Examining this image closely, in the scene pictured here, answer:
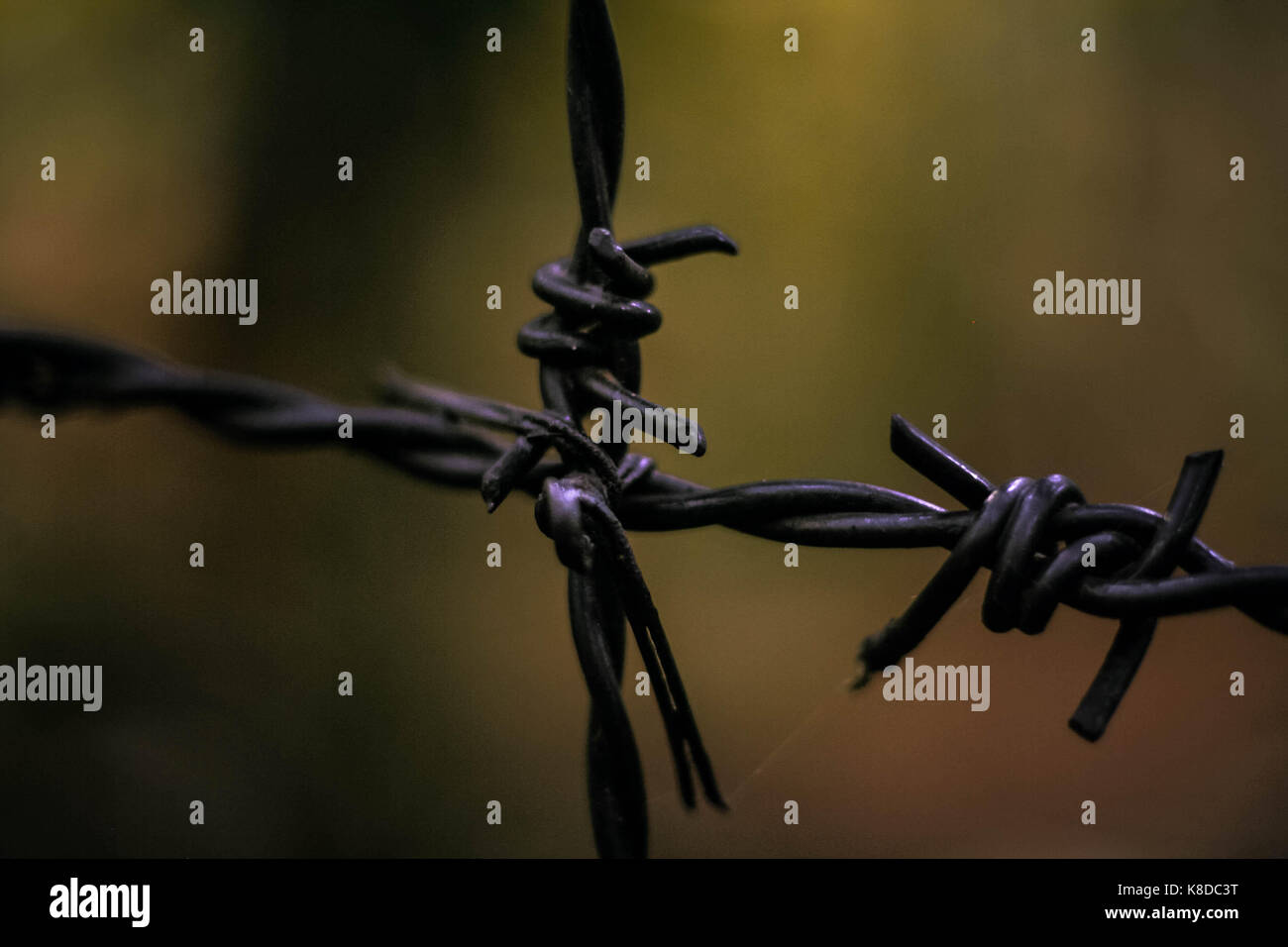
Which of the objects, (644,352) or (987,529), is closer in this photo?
(987,529)

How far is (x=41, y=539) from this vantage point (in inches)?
60.7

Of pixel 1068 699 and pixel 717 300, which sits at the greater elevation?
pixel 717 300

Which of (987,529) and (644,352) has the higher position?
(644,352)

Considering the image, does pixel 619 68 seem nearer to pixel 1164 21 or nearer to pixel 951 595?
pixel 951 595

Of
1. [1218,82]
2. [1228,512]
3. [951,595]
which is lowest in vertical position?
[951,595]

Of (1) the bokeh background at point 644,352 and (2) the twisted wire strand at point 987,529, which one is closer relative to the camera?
(2) the twisted wire strand at point 987,529

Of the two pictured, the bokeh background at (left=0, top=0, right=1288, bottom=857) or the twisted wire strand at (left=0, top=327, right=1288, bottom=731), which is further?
the bokeh background at (left=0, top=0, right=1288, bottom=857)

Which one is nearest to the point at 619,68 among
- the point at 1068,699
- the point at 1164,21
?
the point at 1068,699

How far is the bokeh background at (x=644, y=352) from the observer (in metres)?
1.31

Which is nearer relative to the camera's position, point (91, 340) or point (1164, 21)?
point (91, 340)

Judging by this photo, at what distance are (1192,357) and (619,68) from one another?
1.26 m

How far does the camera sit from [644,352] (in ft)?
4.49

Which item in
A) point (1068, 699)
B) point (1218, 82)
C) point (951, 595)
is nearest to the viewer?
point (951, 595)

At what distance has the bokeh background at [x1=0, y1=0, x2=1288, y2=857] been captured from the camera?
1314mm
